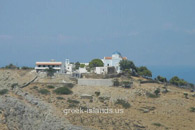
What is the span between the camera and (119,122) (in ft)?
127

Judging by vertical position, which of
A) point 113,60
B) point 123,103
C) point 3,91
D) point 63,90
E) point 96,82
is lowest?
point 123,103

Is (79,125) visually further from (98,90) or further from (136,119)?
(98,90)

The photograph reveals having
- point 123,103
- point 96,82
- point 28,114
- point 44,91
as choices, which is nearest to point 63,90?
point 44,91

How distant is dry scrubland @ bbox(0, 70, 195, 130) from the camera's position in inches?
1531

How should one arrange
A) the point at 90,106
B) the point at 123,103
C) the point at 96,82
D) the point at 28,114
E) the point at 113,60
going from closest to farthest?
1. the point at 28,114
2. the point at 90,106
3. the point at 123,103
4. the point at 96,82
5. the point at 113,60

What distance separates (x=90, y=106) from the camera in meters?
44.9

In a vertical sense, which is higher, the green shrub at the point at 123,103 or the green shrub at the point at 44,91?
the green shrub at the point at 44,91

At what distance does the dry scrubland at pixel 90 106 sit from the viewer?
38875mm

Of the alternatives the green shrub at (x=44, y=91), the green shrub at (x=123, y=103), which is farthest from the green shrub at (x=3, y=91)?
the green shrub at (x=123, y=103)

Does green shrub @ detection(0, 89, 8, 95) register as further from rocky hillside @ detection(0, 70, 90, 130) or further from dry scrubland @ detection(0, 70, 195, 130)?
rocky hillside @ detection(0, 70, 90, 130)

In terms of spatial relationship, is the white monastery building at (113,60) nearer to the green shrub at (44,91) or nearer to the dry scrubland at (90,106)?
the dry scrubland at (90,106)

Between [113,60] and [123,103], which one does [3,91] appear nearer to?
[123,103]

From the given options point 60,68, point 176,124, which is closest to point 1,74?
point 60,68

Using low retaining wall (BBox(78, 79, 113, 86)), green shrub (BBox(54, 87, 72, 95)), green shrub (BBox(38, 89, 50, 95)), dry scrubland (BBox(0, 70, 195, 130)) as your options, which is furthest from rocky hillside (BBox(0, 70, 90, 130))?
low retaining wall (BBox(78, 79, 113, 86))
